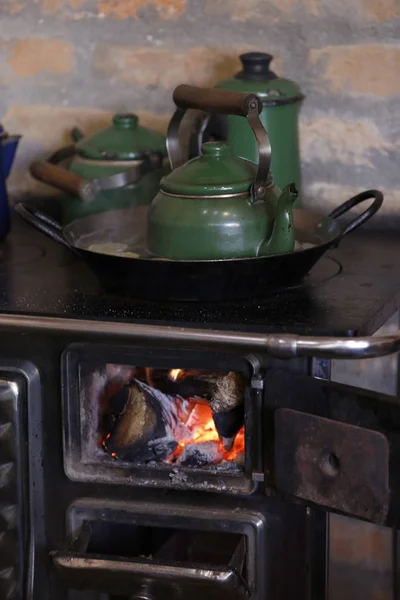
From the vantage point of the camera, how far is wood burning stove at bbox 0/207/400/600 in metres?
1.30

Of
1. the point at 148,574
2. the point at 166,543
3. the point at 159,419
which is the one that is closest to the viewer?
the point at 148,574

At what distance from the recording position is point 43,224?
1545 mm

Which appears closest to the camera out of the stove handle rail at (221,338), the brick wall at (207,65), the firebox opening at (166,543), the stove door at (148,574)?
the stove handle rail at (221,338)

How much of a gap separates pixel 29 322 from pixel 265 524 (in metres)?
0.44

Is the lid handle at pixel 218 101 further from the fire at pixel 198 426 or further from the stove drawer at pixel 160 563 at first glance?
the stove drawer at pixel 160 563

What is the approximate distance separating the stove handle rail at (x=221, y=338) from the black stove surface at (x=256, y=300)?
0.07 metres

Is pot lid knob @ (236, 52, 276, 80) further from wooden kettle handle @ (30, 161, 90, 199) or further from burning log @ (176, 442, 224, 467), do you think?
burning log @ (176, 442, 224, 467)

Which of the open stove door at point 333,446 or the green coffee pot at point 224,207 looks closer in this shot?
the open stove door at point 333,446

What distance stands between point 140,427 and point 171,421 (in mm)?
53

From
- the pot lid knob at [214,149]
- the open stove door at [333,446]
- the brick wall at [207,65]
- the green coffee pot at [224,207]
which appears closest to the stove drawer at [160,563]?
the open stove door at [333,446]

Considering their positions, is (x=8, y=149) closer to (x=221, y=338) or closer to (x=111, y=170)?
(x=111, y=170)

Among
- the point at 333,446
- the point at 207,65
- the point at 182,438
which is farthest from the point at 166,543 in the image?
the point at 207,65

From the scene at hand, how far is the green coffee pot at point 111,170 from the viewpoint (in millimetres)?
Result: 1753

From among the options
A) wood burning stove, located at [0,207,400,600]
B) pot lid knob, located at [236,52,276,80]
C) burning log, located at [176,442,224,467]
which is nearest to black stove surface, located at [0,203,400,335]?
wood burning stove, located at [0,207,400,600]
